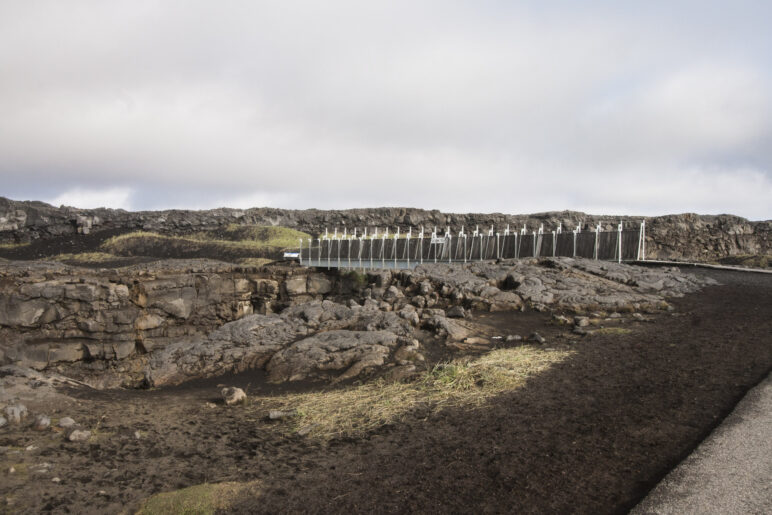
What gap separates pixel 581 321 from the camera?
10.9 meters

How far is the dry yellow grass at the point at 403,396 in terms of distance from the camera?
18.8 ft

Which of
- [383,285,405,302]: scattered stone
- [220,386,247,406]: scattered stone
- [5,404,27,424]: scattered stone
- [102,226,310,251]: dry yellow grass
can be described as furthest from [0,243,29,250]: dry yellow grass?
[220,386,247,406]: scattered stone

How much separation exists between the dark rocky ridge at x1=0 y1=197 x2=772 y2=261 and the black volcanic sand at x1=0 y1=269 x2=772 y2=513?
33.4 m

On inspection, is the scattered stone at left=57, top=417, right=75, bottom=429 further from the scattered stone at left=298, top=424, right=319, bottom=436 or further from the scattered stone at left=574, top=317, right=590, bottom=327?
the scattered stone at left=574, top=317, right=590, bottom=327

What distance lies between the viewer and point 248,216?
67750 mm

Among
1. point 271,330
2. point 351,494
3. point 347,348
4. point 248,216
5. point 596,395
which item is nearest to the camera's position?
point 351,494

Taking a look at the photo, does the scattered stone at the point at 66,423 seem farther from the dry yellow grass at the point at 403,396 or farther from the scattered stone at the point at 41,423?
the dry yellow grass at the point at 403,396

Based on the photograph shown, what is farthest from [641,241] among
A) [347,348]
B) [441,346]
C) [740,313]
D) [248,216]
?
[248,216]

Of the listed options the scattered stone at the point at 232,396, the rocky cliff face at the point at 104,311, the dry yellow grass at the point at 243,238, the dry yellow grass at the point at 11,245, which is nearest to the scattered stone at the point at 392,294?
the scattered stone at the point at 232,396

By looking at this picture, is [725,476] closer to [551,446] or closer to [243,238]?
[551,446]

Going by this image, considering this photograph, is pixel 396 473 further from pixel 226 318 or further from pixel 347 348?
pixel 226 318

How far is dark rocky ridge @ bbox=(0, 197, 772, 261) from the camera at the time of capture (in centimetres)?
3712

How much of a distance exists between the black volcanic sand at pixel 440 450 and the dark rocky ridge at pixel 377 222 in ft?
110

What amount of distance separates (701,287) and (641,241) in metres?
7.11
